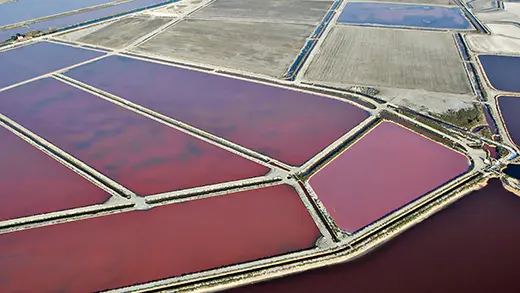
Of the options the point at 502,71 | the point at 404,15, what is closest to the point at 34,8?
the point at 404,15

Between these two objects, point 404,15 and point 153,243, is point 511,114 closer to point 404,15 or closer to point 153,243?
point 404,15

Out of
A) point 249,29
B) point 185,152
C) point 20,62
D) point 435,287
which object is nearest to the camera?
point 435,287

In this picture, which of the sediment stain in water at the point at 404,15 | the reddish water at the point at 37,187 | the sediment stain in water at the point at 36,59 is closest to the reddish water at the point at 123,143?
the reddish water at the point at 37,187

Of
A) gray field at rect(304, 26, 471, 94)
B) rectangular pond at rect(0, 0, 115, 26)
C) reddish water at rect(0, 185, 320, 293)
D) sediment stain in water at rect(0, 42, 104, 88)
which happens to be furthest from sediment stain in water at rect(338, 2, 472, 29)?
rectangular pond at rect(0, 0, 115, 26)

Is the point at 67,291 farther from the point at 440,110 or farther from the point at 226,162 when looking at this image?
the point at 440,110

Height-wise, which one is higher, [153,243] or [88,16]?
[88,16]

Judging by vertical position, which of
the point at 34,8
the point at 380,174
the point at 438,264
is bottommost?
the point at 438,264

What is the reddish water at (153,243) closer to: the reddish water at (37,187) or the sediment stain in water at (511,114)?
the reddish water at (37,187)

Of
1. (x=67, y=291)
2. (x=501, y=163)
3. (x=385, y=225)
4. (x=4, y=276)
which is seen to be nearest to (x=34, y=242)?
(x=4, y=276)
